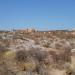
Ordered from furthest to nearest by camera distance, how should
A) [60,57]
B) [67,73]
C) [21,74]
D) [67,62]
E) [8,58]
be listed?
1. [60,57]
2. [67,62]
3. [8,58]
4. [67,73]
5. [21,74]

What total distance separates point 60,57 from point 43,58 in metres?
1.67

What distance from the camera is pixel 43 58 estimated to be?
885 inches

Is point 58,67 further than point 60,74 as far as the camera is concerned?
Yes

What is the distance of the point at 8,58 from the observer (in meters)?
20.7

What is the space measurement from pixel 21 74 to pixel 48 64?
4824 millimetres

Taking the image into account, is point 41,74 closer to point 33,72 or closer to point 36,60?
point 33,72

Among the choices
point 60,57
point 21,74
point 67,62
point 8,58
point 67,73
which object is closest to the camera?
point 21,74

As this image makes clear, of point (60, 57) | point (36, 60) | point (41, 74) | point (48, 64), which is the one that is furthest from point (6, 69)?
point (60, 57)

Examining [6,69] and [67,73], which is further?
[67,73]

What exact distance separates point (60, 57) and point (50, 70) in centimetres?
326

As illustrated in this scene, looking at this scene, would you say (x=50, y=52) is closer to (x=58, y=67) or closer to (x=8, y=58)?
(x=58, y=67)

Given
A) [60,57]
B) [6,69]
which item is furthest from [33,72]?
[60,57]

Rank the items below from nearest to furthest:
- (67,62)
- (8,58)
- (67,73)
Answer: (67,73) < (8,58) < (67,62)

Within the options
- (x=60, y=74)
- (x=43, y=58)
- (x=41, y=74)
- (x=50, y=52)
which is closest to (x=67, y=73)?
(x=60, y=74)
